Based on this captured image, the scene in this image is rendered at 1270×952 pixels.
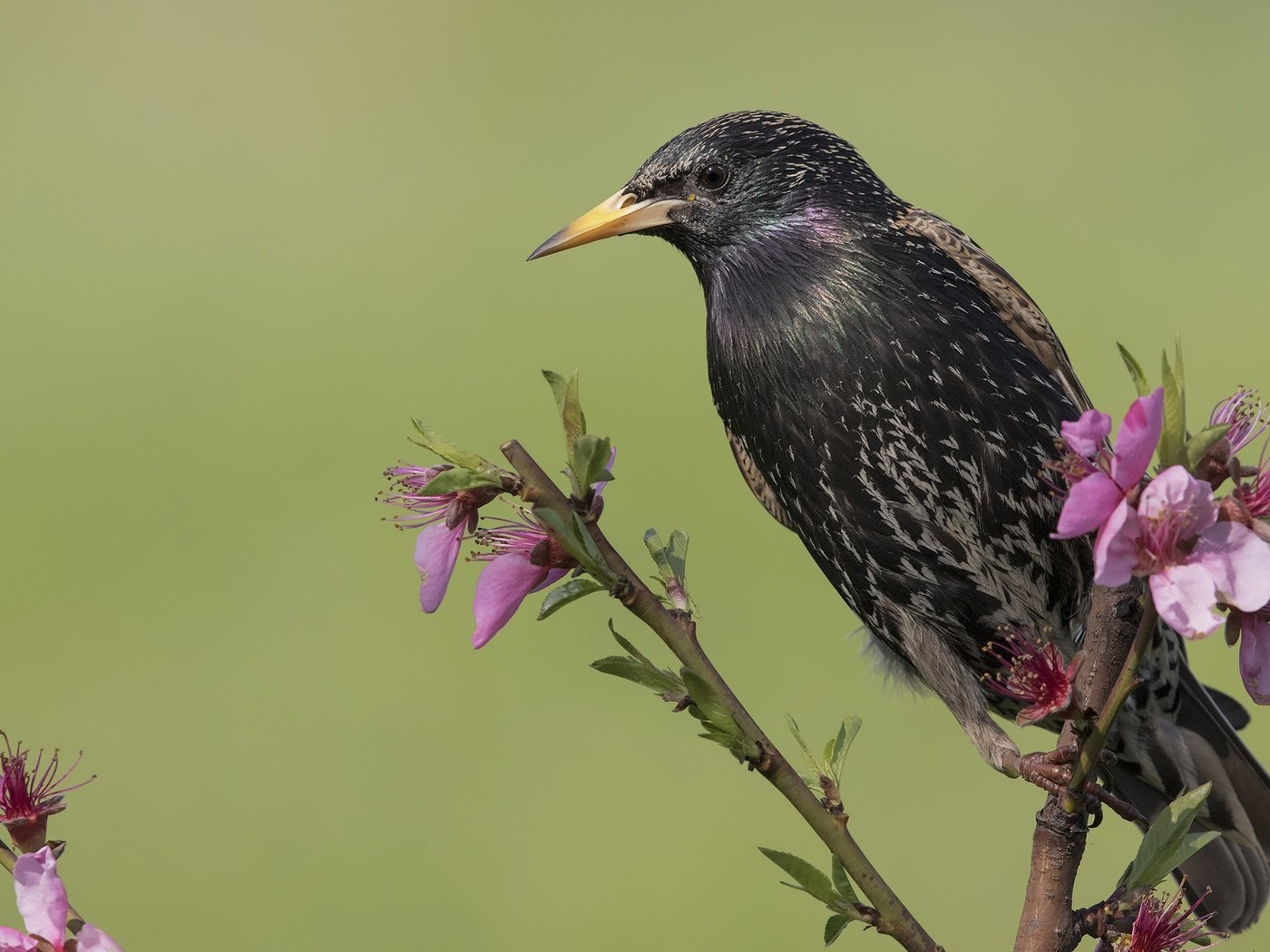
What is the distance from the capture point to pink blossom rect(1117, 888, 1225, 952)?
109 centimetres

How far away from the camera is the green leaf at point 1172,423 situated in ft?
2.75

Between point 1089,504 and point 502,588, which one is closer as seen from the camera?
point 1089,504

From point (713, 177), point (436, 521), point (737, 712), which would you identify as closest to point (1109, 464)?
point (737, 712)

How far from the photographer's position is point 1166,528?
2.80 ft

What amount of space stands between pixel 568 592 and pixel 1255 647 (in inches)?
19.1

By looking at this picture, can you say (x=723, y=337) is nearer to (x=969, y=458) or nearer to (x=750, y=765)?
(x=969, y=458)

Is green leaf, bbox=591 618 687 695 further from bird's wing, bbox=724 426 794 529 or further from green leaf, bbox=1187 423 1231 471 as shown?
bird's wing, bbox=724 426 794 529

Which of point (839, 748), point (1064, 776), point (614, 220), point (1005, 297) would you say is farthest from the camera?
point (1005, 297)

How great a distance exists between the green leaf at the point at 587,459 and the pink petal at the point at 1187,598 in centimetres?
37

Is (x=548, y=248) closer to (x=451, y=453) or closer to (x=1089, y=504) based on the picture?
(x=451, y=453)

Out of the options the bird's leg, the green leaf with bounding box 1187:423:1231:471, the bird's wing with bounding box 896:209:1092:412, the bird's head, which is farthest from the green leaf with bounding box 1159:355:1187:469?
the bird's wing with bounding box 896:209:1092:412

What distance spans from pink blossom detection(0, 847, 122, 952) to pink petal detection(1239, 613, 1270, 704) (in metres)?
0.78

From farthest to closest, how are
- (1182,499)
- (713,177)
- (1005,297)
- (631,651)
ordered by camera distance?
(1005,297)
(713,177)
(631,651)
(1182,499)

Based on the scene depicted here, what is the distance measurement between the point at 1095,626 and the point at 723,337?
993mm
